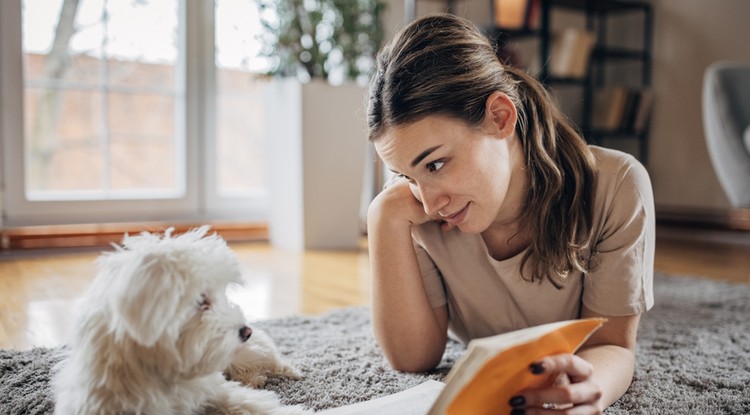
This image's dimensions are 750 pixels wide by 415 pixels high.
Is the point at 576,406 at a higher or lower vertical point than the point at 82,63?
lower

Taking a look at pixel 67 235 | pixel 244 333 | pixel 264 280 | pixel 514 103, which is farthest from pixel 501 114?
pixel 67 235

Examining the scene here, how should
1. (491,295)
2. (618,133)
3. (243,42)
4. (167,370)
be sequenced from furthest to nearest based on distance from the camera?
(618,133) → (243,42) → (491,295) → (167,370)

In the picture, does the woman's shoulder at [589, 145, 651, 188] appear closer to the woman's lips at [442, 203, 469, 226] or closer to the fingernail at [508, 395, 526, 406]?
the woman's lips at [442, 203, 469, 226]

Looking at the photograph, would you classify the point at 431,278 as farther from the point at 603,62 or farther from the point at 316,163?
the point at 603,62

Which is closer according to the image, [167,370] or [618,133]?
[167,370]

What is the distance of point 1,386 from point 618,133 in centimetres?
336

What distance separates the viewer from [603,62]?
12.7 feet

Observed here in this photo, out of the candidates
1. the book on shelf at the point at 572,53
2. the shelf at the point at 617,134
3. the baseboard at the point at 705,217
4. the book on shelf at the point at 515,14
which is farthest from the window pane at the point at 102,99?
the baseboard at the point at 705,217

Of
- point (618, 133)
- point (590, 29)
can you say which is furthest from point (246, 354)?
point (590, 29)

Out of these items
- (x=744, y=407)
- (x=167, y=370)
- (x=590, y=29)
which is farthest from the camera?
(x=590, y=29)

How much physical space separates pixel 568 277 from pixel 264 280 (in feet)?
4.08

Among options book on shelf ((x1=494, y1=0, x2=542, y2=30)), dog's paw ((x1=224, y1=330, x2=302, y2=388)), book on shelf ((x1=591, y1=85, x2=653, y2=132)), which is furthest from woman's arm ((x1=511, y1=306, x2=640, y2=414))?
book on shelf ((x1=591, y1=85, x2=653, y2=132))

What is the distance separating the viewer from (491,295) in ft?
3.60

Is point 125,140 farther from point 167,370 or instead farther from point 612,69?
point 612,69
